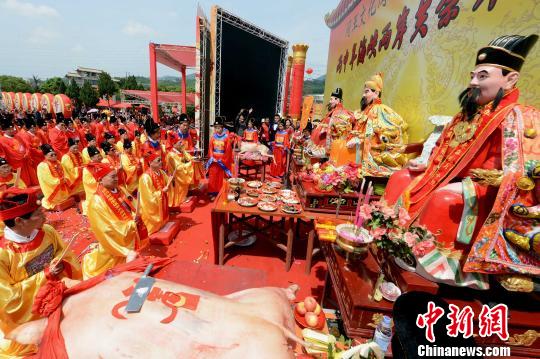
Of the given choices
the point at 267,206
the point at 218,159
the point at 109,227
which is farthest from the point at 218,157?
the point at 109,227

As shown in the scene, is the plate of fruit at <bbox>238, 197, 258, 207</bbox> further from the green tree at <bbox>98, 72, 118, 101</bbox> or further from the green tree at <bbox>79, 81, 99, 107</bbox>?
the green tree at <bbox>98, 72, 118, 101</bbox>

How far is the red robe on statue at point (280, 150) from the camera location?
1086cm

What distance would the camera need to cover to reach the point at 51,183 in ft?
20.7

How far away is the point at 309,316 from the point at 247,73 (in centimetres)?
1431

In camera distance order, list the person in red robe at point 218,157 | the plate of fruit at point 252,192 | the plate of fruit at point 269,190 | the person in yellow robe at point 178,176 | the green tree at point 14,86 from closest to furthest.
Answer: the plate of fruit at point 252,192
the plate of fruit at point 269,190
the person in yellow robe at point 178,176
the person in red robe at point 218,157
the green tree at point 14,86

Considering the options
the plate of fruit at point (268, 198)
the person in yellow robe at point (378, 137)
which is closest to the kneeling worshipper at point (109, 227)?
the plate of fruit at point (268, 198)

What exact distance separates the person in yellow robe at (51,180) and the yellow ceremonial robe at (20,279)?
15.6ft

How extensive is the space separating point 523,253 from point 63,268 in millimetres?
4774

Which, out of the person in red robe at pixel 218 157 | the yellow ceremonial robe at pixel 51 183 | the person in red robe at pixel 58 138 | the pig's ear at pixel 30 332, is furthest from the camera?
the person in red robe at pixel 58 138

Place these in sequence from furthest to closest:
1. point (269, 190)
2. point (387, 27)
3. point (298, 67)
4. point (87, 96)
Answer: point (87, 96)
point (298, 67)
point (387, 27)
point (269, 190)

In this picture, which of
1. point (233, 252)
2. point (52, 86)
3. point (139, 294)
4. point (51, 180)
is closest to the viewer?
point (139, 294)

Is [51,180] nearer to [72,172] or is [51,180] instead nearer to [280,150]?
[72,172]

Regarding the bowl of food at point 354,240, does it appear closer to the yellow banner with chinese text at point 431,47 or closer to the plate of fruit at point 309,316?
the plate of fruit at point 309,316

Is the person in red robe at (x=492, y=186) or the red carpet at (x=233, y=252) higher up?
the person in red robe at (x=492, y=186)
